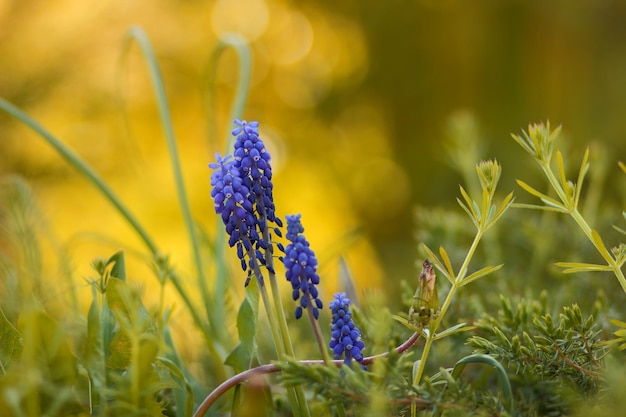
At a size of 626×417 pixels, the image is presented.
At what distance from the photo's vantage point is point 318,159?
326 centimetres

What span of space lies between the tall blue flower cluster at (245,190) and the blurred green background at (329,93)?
66.8 inches

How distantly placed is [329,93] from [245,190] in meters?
3.09

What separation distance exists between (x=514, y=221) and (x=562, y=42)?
221cm

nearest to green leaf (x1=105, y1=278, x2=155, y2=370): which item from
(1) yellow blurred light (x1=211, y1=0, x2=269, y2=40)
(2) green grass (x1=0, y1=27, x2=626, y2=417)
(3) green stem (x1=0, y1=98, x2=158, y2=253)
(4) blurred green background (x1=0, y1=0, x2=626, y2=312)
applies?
(2) green grass (x1=0, y1=27, x2=626, y2=417)

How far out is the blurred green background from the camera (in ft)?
7.59

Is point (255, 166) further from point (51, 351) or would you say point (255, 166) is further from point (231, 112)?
point (231, 112)

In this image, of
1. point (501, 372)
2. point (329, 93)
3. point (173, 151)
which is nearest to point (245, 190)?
point (501, 372)

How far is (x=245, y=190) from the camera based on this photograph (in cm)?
27

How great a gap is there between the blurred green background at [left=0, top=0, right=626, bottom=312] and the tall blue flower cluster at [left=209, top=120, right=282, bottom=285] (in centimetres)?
170

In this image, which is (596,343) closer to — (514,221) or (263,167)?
(263,167)

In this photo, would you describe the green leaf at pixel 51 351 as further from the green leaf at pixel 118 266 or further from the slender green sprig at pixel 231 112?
the slender green sprig at pixel 231 112

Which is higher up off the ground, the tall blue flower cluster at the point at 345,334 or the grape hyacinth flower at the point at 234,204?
the grape hyacinth flower at the point at 234,204

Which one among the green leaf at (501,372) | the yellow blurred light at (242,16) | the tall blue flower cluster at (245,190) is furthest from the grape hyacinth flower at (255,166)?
the yellow blurred light at (242,16)

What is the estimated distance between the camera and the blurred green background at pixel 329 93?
7.59ft
